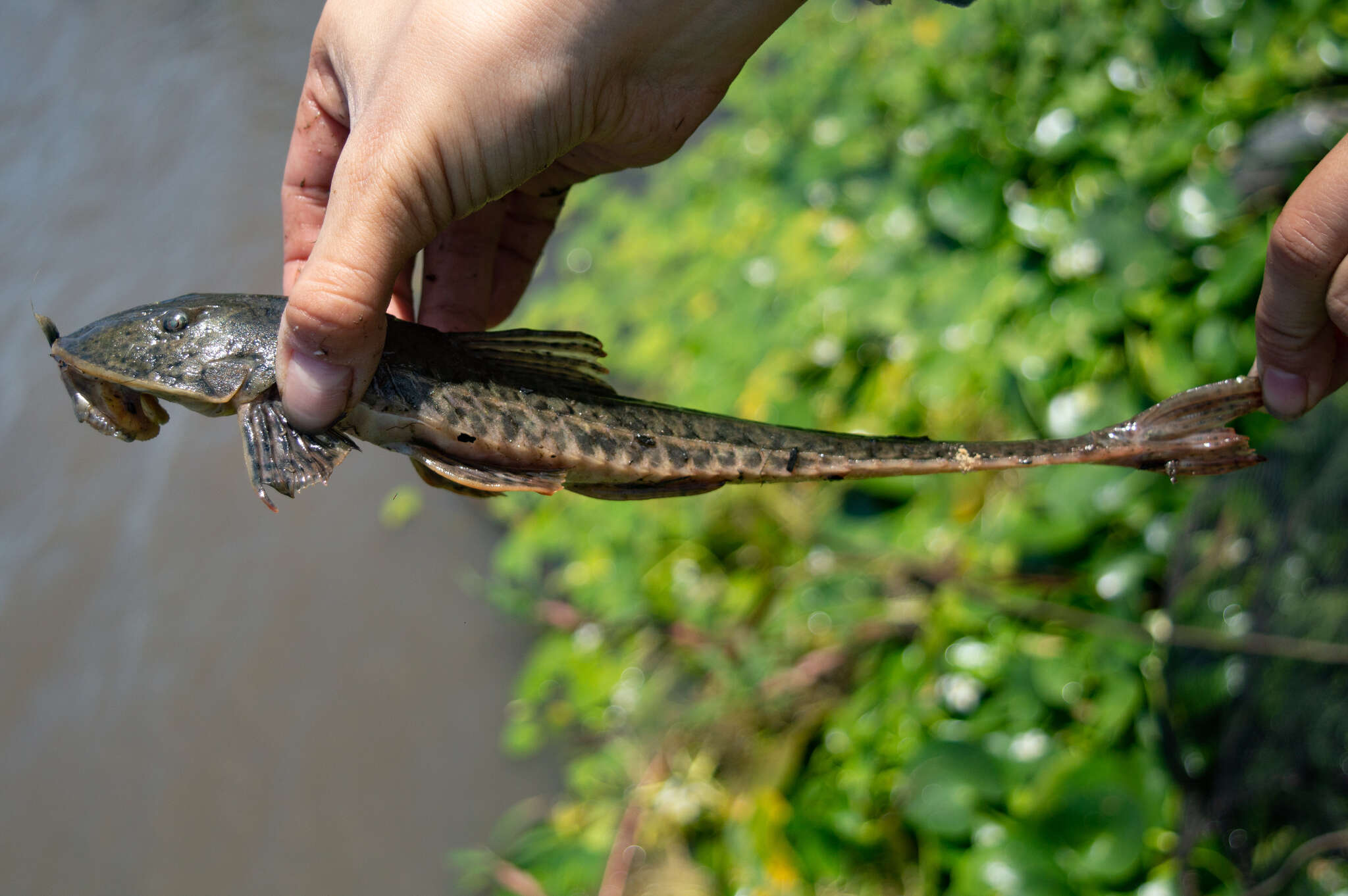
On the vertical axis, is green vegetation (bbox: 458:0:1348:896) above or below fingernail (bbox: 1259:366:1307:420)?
below

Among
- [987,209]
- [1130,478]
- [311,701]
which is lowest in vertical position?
[311,701]

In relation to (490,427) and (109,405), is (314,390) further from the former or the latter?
(109,405)

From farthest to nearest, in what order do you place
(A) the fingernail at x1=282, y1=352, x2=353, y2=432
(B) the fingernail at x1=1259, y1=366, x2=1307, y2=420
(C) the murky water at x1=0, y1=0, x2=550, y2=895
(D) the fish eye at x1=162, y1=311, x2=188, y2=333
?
(C) the murky water at x1=0, y1=0, x2=550, y2=895 → (D) the fish eye at x1=162, y1=311, x2=188, y2=333 → (B) the fingernail at x1=1259, y1=366, x2=1307, y2=420 → (A) the fingernail at x1=282, y1=352, x2=353, y2=432

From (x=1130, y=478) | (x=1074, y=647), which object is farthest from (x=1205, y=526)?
(x=1074, y=647)

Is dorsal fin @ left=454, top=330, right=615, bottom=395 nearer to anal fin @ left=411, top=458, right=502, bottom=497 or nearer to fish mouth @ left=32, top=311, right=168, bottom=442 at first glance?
anal fin @ left=411, top=458, right=502, bottom=497

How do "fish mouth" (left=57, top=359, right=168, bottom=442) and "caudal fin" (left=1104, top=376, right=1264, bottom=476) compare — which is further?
"fish mouth" (left=57, top=359, right=168, bottom=442)

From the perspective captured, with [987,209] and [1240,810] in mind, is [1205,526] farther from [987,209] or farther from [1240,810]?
[987,209]

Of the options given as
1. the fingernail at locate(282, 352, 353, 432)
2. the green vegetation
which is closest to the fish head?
the fingernail at locate(282, 352, 353, 432)

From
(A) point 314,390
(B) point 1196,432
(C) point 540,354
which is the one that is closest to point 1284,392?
(B) point 1196,432

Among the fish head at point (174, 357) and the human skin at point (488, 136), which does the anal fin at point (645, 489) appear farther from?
the fish head at point (174, 357)
